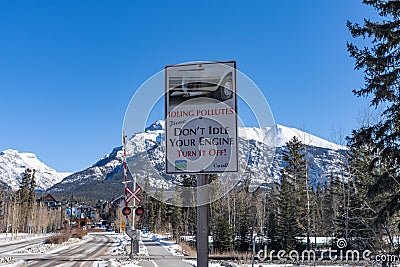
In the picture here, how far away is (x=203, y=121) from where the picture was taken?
4.18 m

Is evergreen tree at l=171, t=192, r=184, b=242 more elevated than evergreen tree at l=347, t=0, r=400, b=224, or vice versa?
evergreen tree at l=347, t=0, r=400, b=224

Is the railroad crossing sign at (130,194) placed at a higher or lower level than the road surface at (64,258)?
higher

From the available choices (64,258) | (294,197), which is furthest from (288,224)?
(64,258)

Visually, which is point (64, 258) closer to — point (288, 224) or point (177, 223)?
point (288, 224)

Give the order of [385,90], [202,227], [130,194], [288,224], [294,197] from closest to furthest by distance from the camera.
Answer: [202,227] → [385,90] → [130,194] → [288,224] → [294,197]

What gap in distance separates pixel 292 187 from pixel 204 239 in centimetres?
3202

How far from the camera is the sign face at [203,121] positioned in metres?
4.15

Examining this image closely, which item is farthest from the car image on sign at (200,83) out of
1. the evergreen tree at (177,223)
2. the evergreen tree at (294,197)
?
the evergreen tree at (177,223)

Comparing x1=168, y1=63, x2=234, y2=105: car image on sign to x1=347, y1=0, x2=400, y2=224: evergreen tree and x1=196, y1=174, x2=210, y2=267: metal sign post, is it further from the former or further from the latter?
x1=347, y1=0, x2=400, y2=224: evergreen tree

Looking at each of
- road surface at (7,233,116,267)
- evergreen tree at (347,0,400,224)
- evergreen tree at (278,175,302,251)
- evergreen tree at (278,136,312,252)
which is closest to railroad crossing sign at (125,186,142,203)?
road surface at (7,233,116,267)

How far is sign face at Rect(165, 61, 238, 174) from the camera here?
13.6ft

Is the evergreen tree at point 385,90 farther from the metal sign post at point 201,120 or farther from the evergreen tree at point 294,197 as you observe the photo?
the evergreen tree at point 294,197

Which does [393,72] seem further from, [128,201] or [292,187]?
[292,187]

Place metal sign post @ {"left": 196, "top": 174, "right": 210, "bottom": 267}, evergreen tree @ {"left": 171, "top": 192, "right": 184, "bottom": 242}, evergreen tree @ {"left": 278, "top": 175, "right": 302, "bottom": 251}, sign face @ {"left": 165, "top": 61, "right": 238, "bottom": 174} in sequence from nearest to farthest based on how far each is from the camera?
sign face @ {"left": 165, "top": 61, "right": 238, "bottom": 174}, metal sign post @ {"left": 196, "top": 174, "right": 210, "bottom": 267}, evergreen tree @ {"left": 278, "top": 175, "right": 302, "bottom": 251}, evergreen tree @ {"left": 171, "top": 192, "right": 184, "bottom": 242}
